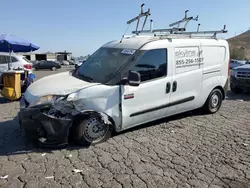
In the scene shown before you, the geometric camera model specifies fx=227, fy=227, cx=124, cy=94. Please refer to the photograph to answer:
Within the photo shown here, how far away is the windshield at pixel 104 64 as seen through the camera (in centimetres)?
425

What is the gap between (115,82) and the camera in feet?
13.4

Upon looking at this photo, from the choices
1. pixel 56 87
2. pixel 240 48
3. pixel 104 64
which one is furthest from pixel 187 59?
pixel 240 48

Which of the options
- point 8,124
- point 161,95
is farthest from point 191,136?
point 8,124

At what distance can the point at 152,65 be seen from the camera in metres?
4.48

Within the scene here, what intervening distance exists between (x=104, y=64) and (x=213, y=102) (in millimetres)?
3149

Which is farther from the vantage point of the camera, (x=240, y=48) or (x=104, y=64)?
(x=240, y=48)

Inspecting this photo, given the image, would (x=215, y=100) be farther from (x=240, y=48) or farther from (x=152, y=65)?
(x=240, y=48)

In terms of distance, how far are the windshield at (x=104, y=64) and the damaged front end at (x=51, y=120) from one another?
2.53 ft

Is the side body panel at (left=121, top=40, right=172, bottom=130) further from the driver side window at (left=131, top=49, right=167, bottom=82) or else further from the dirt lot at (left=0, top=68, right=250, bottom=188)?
the dirt lot at (left=0, top=68, right=250, bottom=188)

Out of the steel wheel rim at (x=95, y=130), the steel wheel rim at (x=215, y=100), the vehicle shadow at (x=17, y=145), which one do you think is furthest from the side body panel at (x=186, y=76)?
the vehicle shadow at (x=17, y=145)

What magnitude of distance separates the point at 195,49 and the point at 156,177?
128 inches

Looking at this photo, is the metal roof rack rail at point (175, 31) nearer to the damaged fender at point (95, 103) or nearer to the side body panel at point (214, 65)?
the side body panel at point (214, 65)

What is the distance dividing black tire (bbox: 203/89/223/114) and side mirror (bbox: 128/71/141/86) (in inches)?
105

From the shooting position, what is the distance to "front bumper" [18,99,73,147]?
365 cm
